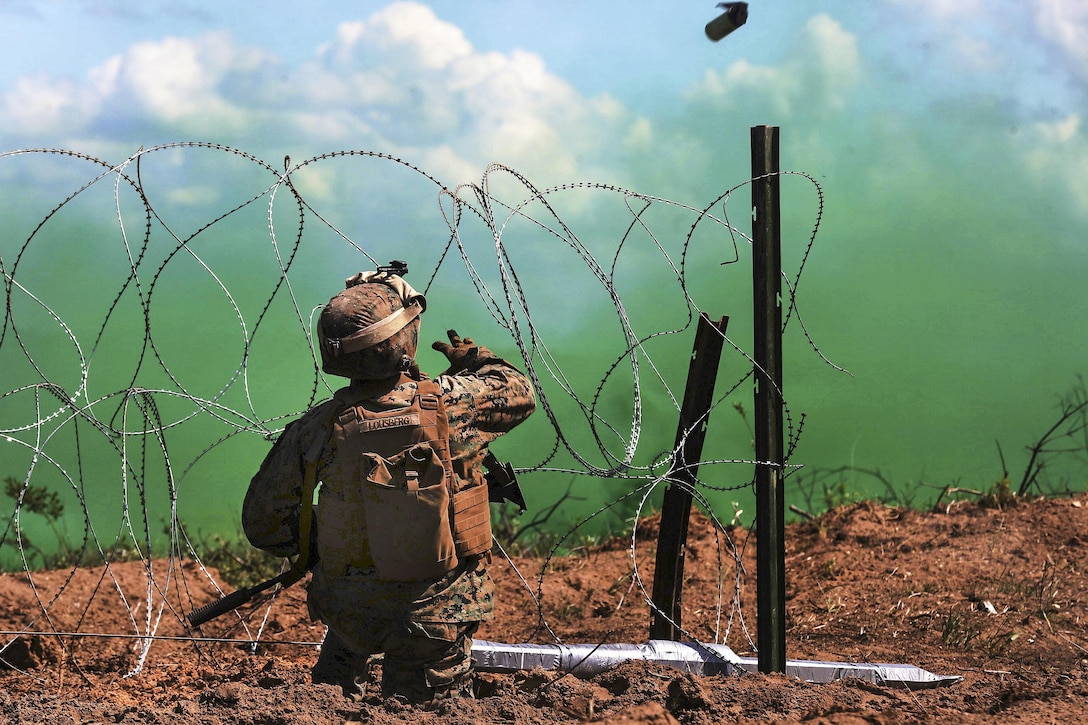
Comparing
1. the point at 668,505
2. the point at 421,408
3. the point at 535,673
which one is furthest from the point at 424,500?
the point at 668,505

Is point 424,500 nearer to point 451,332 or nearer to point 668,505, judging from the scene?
point 451,332

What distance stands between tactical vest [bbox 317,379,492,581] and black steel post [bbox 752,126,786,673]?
156 cm

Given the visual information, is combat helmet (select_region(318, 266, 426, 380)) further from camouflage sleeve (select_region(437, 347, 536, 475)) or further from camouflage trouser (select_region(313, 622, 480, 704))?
camouflage trouser (select_region(313, 622, 480, 704))

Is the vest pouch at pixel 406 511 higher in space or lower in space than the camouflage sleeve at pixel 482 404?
lower

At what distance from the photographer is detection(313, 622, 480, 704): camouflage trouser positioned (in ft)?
15.2

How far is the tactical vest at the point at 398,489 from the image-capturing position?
4.44 metres

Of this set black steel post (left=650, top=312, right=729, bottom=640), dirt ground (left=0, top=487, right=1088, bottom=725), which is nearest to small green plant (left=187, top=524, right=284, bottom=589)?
dirt ground (left=0, top=487, right=1088, bottom=725)

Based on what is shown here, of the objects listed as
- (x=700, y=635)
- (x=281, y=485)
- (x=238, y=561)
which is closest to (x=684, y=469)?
(x=700, y=635)

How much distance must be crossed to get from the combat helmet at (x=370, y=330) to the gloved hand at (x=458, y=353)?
41 centimetres

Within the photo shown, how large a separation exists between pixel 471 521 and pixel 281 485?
825mm

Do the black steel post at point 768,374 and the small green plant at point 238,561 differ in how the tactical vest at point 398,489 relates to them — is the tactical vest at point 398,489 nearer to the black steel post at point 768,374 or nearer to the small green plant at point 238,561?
the black steel post at point 768,374

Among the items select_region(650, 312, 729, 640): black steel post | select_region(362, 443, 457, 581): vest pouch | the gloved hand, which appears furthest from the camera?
select_region(650, 312, 729, 640): black steel post

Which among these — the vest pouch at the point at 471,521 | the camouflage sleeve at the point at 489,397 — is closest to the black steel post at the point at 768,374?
the camouflage sleeve at the point at 489,397

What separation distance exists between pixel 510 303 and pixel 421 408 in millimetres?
671
